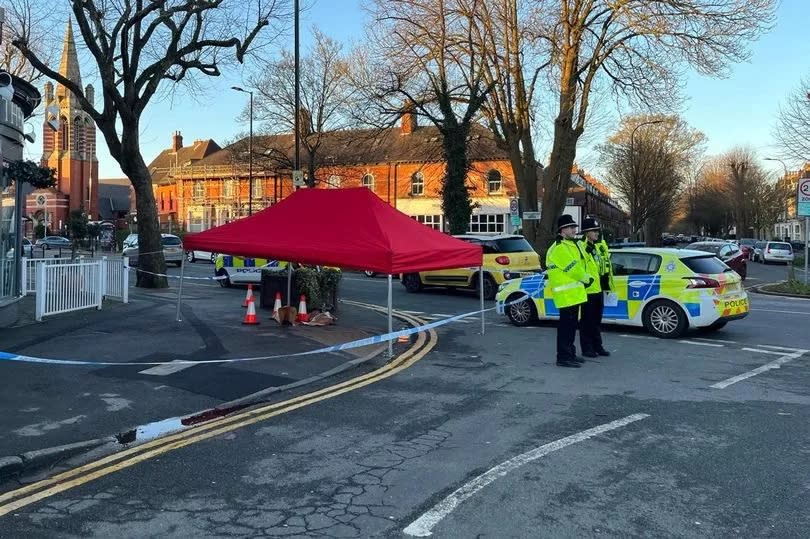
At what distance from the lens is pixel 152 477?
15.5 feet

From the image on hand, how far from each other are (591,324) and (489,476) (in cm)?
Result: 511

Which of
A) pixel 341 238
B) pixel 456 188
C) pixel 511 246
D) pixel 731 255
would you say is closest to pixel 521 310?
pixel 341 238

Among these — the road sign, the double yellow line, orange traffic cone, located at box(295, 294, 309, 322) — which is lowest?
the double yellow line

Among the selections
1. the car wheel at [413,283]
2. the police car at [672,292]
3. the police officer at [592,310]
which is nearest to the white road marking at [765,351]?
the police car at [672,292]

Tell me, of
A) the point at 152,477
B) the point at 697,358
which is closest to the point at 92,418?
the point at 152,477

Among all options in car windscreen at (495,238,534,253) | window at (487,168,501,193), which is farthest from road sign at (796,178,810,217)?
window at (487,168,501,193)

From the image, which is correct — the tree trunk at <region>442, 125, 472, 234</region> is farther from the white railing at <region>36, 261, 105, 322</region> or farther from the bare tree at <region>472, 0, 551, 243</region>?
the white railing at <region>36, 261, 105, 322</region>

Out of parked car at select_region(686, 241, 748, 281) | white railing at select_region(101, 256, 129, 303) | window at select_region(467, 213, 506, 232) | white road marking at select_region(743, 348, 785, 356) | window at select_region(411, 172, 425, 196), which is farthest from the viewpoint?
window at select_region(411, 172, 425, 196)

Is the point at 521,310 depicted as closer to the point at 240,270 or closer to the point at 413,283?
the point at 413,283

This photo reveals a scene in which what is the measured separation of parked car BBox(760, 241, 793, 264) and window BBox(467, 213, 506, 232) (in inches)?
701

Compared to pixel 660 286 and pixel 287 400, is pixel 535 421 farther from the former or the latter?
pixel 660 286

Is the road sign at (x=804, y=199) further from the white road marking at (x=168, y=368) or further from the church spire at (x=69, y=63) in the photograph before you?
the church spire at (x=69, y=63)

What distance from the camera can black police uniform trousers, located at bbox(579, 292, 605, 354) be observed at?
9320 millimetres

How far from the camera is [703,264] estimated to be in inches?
426
